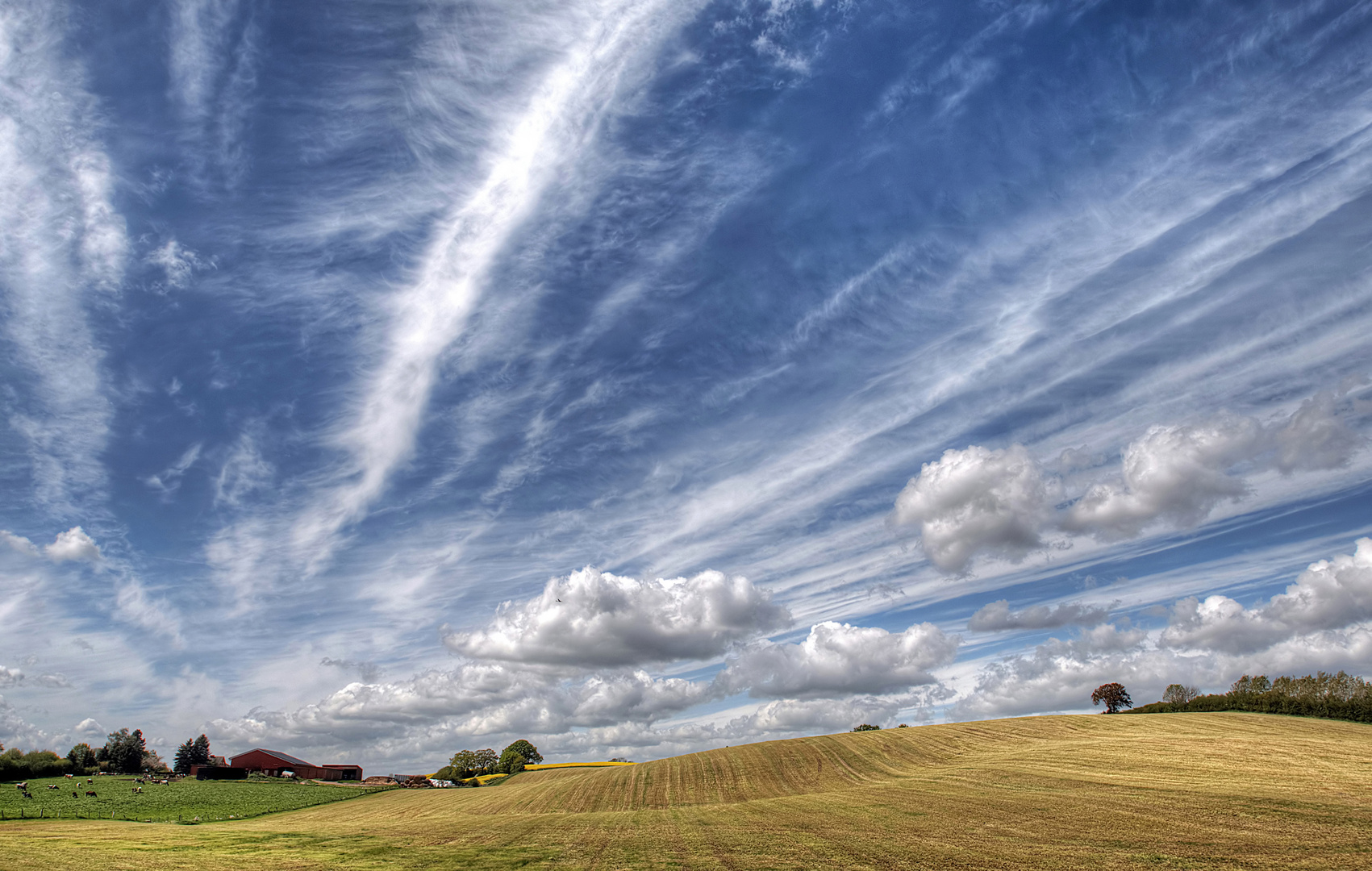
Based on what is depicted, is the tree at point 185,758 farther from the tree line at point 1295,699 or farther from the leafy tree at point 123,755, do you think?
the tree line at point 1295,699

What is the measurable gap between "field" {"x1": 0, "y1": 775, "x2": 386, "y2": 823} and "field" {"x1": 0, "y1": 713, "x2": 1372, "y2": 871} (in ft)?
22.3

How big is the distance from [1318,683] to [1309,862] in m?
131

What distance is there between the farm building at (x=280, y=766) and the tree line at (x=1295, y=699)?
16439 centimetres

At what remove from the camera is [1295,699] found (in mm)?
100062

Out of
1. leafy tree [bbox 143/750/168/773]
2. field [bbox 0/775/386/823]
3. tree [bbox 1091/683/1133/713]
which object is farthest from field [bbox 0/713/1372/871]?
leafy tree [bbox 143/750/168/773]

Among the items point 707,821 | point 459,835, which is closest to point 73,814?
point 459,835

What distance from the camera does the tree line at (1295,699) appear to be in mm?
94812

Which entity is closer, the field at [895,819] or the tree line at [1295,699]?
the field at [895,819]

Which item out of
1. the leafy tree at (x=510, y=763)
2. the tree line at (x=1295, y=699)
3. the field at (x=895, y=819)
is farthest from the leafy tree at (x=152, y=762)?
the tree line at (x=1295, y=699)

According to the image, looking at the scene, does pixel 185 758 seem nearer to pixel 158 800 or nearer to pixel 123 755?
pixel 123 755

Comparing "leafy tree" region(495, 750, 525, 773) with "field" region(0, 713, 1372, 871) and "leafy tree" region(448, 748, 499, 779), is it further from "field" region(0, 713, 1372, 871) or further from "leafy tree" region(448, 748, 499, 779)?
"field" region(0, 713, 1372, 871)

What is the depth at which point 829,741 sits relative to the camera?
89625mm

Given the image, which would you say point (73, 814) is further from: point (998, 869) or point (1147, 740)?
point (1147, 740)

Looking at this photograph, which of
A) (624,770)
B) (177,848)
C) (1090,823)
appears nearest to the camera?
(1090,823)
